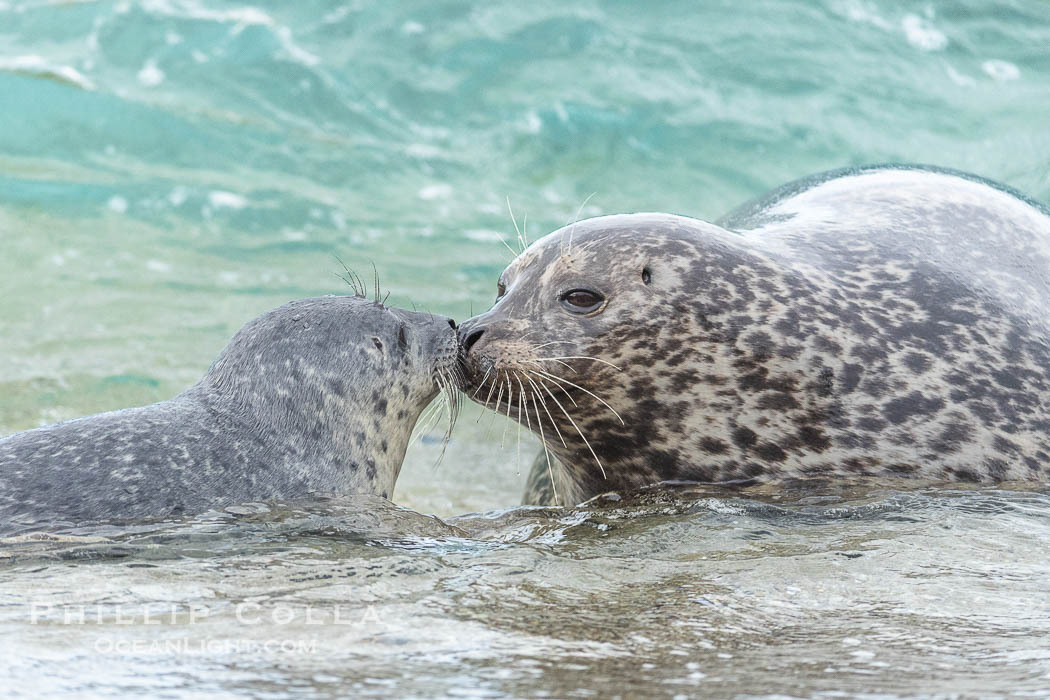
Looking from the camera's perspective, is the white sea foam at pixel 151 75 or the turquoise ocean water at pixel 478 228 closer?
the turquoise ocean water at pixel 478 228

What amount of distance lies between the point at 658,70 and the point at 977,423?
384 inches

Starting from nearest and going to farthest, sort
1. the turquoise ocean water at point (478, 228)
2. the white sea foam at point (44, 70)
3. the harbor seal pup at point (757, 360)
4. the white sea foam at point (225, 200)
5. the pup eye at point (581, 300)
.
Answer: the turquoise ocean water at point (478, 228)
the harbor seal pup at point (757, 360)
the pup eye at point (581, 300)
the white sea foam at point (225, 200)
the white sea foam at point (44, 70)

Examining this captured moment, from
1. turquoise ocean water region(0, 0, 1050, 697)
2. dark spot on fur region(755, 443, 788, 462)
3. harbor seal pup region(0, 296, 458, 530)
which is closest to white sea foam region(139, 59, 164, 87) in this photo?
turquoise ocean water region(0, 0, 1050, 697)

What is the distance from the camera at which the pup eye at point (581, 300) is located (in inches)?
179

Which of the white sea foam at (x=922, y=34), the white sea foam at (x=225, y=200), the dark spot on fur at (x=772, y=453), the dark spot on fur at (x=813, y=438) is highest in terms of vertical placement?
the white sea foam at (x=922, y=34)

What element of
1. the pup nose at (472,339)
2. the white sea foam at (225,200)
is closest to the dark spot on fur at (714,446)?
the pup nose at (472,339)

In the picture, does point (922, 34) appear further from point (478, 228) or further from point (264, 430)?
point (264, 430)

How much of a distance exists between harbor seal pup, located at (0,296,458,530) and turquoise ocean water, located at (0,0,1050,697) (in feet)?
1.35

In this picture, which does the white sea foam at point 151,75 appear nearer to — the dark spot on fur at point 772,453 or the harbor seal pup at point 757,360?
the harbor seal pup at point 757,360

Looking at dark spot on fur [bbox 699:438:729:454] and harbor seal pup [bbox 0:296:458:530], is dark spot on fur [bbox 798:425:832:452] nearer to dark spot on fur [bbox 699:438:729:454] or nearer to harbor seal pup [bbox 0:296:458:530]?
dark spot on fur [bbox 699:438:729:454]

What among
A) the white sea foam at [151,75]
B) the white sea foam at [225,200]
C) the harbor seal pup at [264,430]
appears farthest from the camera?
the white sea foam at [151,75]

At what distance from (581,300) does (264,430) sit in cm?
119

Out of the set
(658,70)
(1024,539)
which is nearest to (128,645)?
(1024,539)

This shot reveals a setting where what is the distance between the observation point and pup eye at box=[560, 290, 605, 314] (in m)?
4.56
